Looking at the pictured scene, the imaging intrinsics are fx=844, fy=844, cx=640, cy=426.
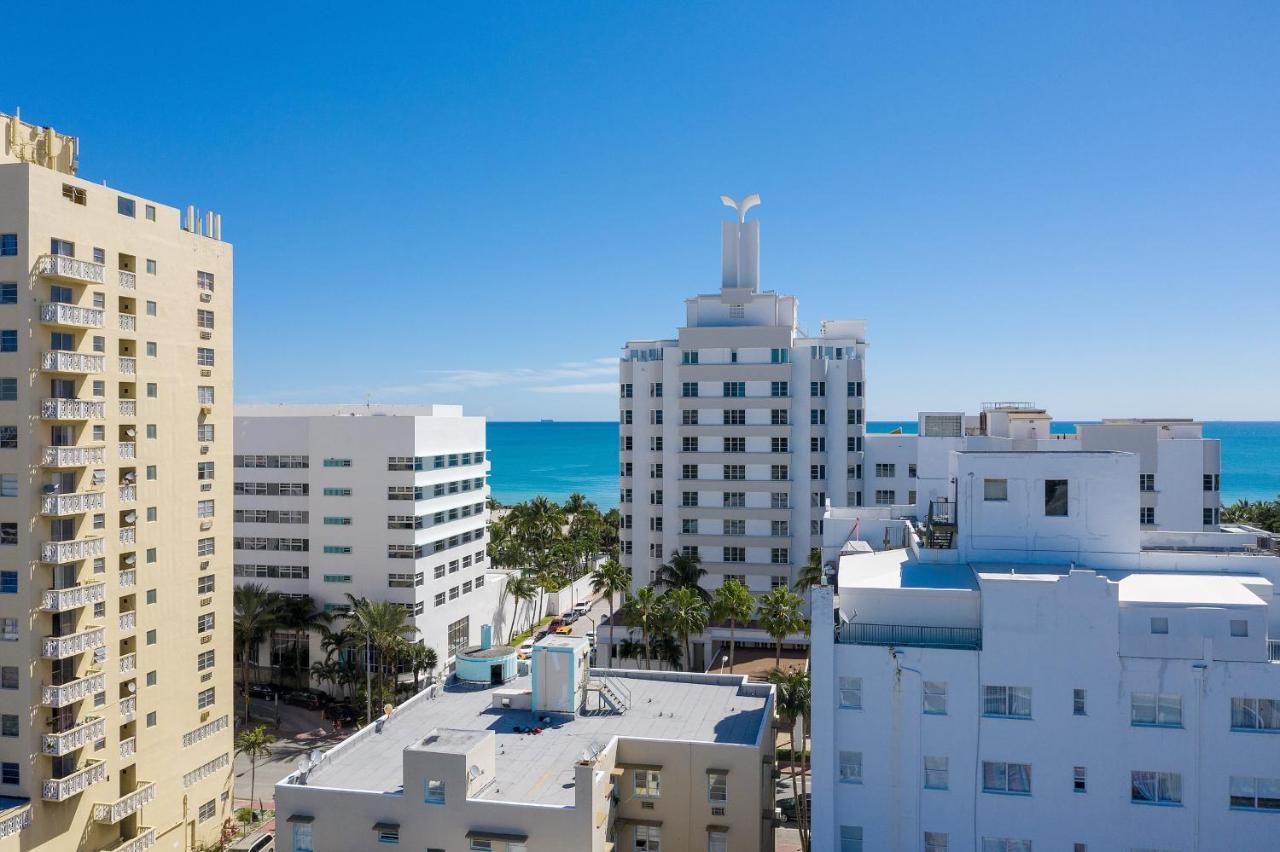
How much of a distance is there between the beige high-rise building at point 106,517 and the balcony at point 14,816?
0.25 ft

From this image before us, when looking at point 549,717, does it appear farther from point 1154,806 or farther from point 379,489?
point 379,489

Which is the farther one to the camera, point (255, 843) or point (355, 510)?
point (355, 510)

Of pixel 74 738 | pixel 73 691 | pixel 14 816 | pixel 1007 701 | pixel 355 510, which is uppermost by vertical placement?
pixel 355 510

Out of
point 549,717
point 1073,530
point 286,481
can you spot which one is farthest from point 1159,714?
point 286,481

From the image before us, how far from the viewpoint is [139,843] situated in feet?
128

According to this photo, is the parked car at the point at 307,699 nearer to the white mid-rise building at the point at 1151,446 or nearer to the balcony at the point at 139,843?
the balcony at the point at 139,843

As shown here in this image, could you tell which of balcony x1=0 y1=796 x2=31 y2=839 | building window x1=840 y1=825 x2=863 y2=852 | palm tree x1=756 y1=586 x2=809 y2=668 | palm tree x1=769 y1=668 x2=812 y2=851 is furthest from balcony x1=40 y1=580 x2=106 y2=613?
palm tree x1=756 y1=586 x2=809 y2=668

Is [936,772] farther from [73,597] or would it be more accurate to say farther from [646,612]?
[73,597]

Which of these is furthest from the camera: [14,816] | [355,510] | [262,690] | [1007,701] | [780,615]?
[355,510]

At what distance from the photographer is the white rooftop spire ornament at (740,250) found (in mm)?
84188

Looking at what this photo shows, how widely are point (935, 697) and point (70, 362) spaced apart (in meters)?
38.8

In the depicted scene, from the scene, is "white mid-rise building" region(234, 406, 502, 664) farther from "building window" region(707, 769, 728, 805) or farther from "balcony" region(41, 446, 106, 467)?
"building window" region(707, 769, 728, 805)

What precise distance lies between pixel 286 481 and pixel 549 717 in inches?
1562

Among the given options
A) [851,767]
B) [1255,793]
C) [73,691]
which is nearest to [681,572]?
[851,767]
